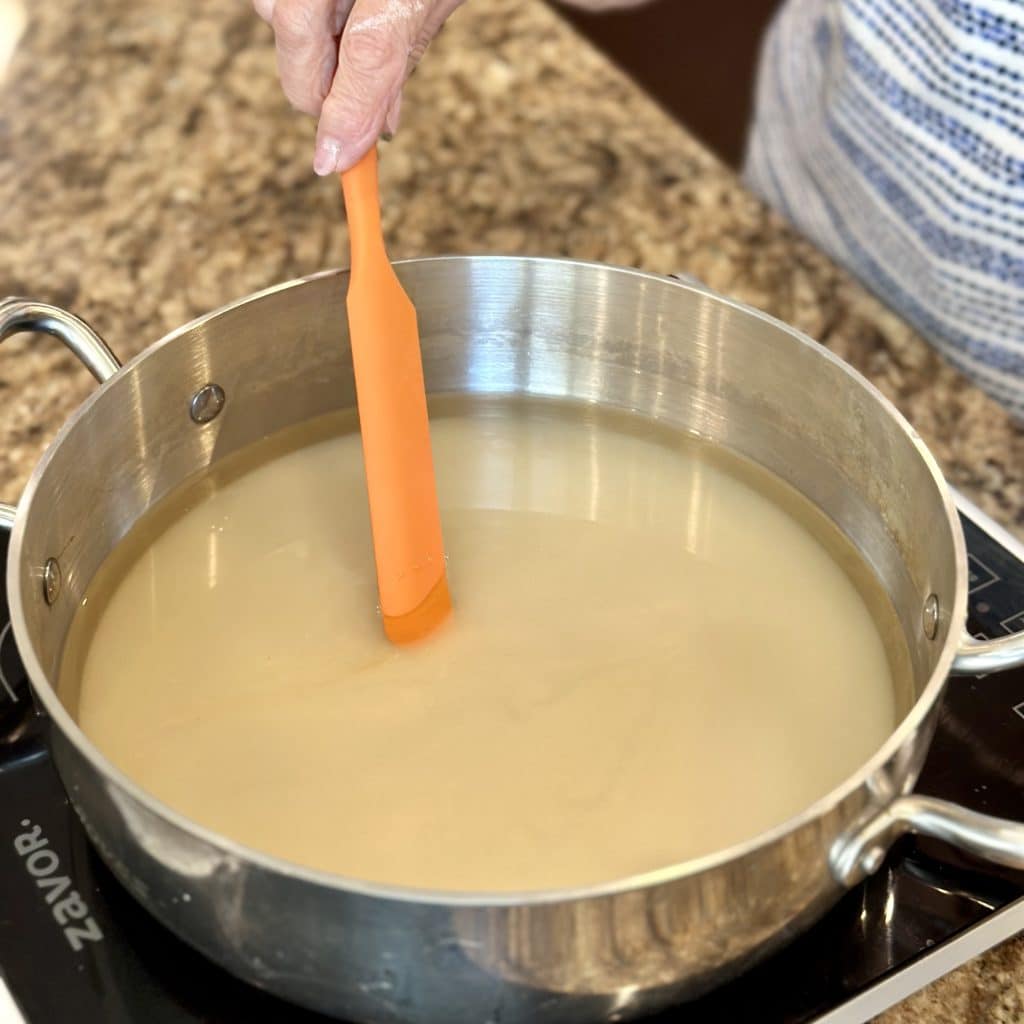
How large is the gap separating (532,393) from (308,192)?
0.29 meters

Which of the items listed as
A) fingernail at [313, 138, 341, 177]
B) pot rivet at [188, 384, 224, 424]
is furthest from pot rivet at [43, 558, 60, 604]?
fingernail at [313, 138, 341, 177]

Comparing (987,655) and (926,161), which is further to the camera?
(926,161)

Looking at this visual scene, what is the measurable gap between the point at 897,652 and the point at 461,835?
0.30 m

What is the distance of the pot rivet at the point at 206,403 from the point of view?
0.87 metres

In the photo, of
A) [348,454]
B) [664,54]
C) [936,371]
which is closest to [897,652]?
[936,371]

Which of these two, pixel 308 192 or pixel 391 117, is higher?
pixel 391 117

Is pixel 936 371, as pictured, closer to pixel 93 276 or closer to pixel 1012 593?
pixel 1012 593

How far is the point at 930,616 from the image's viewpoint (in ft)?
2.54

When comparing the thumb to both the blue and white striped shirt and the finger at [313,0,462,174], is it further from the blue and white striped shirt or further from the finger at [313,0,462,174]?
the blue and white striped shirt

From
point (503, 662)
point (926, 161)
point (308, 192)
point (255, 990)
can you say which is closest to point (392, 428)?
point (503, 662)

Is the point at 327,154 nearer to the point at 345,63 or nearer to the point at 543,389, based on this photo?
the point at 345,63

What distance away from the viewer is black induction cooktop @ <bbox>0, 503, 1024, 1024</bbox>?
624 millimetres

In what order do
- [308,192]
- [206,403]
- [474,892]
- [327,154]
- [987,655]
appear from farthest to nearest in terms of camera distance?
1. [308,192]
2. [206,403]
3. [327,154]
4. [987,655]
5. [474,892]

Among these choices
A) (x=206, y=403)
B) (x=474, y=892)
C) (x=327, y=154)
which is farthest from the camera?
(x=206, y=403)
